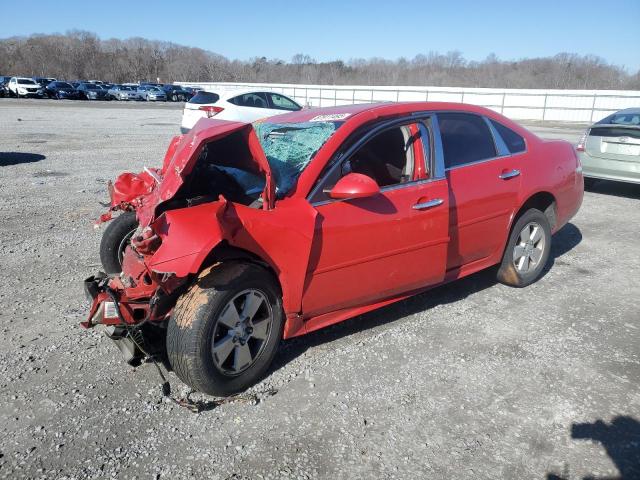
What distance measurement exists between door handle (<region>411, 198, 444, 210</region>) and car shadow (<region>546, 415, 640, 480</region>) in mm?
1686

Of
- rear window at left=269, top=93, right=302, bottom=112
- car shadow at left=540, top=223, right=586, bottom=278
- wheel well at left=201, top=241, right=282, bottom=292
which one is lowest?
car shadow at left=540, top=223, right=586, bottom=278

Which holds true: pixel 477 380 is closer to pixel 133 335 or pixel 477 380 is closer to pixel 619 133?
pixel 133 335

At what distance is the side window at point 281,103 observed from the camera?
51.7ft

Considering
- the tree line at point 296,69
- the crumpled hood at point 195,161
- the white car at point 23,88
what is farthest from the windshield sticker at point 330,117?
the tree line at point 296,69

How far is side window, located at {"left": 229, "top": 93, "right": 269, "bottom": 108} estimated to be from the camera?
1493 cm

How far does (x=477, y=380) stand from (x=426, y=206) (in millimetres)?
1260

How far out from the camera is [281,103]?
1603 cm

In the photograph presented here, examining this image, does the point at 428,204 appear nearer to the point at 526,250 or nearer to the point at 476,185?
the point at 476,185

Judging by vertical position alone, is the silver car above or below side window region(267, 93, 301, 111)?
below

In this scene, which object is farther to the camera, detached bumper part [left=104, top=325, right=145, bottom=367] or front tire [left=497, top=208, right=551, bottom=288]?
front tire [left=497, top=208, right=551, bottom=288]

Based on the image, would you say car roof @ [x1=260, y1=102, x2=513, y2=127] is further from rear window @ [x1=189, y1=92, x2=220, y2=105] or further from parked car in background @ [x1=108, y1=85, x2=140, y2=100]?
parked car in background @ [x1=108, y1=85, x2=140, y2=100]

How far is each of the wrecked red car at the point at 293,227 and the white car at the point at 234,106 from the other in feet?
34.8

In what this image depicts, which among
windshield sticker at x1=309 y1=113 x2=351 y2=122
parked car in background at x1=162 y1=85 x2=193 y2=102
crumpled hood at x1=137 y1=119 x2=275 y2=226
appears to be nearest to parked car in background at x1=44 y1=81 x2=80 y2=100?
parked car in background at x1=162 y1=85 x2=193 y2=102

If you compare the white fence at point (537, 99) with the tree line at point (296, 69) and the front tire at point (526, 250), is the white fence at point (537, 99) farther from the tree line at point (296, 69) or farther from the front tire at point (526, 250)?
the tree line at point (296, 69)
